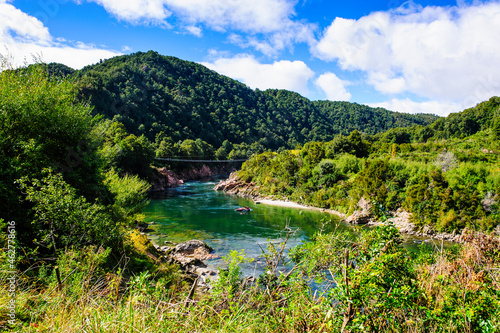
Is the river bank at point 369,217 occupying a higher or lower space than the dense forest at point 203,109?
lower

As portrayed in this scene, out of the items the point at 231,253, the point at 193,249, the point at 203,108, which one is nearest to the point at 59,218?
the point at 231,253

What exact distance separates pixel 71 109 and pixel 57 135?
1120 mm

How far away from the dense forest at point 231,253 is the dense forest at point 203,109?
1.18 meters

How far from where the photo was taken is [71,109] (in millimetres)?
9797

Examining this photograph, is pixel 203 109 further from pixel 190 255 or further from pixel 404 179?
pixel 190 255

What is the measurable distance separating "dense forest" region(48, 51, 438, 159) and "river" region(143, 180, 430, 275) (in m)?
31.7

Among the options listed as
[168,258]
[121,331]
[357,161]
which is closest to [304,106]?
[357,161]

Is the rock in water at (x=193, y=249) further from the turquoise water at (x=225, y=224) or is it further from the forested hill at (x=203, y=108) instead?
the forested hill at (x=203, y=108)

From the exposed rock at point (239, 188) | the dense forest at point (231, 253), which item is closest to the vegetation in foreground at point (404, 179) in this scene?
the dense forest at point (231, 253)

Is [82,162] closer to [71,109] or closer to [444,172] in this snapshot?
[71,109]

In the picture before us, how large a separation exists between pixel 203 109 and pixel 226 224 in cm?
8468

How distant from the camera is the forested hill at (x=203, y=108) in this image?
7269cm

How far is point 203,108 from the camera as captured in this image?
103 metres

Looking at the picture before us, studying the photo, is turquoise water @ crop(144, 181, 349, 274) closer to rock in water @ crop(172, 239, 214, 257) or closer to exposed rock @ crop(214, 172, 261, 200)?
rock in water @ crop(172, 239, 214, 257)
